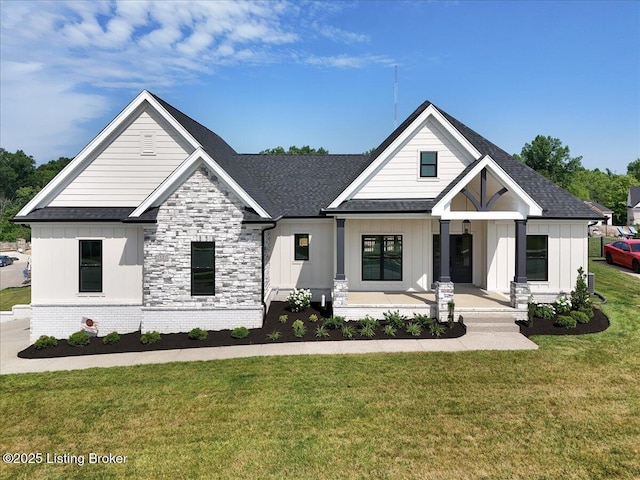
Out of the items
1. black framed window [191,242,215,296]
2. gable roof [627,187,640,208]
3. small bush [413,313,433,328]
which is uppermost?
gable roof [627,187,640,208]

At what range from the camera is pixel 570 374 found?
8.95 meters

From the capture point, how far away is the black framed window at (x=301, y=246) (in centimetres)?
1658

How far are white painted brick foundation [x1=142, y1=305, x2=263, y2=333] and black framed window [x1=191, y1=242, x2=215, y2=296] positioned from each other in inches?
28.6

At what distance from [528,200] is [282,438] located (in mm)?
11209

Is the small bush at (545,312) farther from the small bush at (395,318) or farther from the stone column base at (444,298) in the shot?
the small bush at (395,318)

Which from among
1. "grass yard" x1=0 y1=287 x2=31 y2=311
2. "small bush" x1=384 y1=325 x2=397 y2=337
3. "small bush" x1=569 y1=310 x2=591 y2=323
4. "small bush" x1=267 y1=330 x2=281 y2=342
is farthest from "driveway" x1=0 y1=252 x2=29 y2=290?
"small bush" x1=569 y1=310 x2=591 y2=323

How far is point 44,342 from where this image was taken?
12172 mm

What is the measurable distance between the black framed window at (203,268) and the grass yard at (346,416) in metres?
3.35

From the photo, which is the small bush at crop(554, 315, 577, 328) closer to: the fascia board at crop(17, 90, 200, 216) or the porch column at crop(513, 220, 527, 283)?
the porch column at crop(513, 220, 527, 283)

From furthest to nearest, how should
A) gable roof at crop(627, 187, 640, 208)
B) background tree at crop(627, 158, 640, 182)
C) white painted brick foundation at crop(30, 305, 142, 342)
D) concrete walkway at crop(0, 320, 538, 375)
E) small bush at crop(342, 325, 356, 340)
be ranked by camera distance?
background tree at crop(627, 158, 640, 182)
gable roof at crop(627, 187, 640, 208)
white painted brick foundation at crop(30, 305, 142, 342)
small bush at crop(342, 325, 356, 340)
concrete walkway at crop(0, 320, 538, 375)

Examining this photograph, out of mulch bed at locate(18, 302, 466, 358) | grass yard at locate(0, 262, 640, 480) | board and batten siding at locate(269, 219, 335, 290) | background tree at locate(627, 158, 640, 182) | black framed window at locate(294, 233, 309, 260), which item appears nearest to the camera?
grass yard at locate(0, 262, 640, 480)

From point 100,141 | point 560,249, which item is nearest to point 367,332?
point 560,249

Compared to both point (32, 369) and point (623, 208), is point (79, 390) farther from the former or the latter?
point (623, 208)

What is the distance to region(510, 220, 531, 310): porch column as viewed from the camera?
42.3ft
